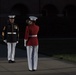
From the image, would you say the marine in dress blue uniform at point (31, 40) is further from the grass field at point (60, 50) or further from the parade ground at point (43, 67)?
the grass field at point (60, 50)

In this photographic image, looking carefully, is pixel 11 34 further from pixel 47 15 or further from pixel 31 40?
pixel 47 15

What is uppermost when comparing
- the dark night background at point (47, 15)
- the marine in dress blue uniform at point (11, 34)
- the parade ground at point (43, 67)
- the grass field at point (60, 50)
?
the marine in dress blue uniform at point (11, 34)

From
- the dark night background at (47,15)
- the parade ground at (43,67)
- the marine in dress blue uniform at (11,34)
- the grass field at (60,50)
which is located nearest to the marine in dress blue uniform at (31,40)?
the parade ground at (43,67)

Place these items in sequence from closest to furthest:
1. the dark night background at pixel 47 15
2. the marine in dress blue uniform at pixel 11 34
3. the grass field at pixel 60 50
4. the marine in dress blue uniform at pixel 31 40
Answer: the marine in dress blue uniform at pixel 31 40 < the marine in dress blue uniform at pixel 11 34 < the grass field at pixel 60 50 < the dark night background at pixel 47 15

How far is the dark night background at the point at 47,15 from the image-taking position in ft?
130

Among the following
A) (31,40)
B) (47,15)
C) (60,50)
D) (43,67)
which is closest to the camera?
(31,40)

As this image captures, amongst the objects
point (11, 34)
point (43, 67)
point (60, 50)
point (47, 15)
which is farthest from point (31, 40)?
point (47, 15)

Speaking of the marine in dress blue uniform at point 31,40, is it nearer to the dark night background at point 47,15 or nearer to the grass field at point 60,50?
the grass field at point 60,50

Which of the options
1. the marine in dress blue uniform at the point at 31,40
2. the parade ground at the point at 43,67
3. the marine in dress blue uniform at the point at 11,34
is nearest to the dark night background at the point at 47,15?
the parade ground at the point at 43,67

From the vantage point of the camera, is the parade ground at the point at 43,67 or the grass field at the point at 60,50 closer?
the parade ground at the point at 43,67

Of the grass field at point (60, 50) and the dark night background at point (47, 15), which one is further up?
the grass field at point (60, 50)

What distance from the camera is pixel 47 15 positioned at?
47062 mm

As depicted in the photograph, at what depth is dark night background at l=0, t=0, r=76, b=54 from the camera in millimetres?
39656

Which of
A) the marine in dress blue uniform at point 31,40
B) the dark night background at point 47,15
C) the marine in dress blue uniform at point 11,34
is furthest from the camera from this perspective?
the dark night background at point 47,15
